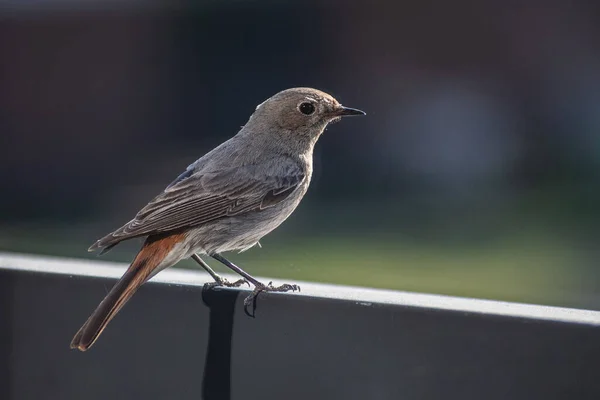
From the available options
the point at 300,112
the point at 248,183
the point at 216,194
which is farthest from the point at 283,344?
the point at 300,112

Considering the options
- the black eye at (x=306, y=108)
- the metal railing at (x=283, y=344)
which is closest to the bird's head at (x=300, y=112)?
the black eye at (x=306, y=108)

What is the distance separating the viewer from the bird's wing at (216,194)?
160 inches

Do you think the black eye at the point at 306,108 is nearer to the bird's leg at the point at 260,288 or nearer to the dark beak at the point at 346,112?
the dark beak at the point at 346,112

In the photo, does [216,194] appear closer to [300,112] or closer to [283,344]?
[300,112]

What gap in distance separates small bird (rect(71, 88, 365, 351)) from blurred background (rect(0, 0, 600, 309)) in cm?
780

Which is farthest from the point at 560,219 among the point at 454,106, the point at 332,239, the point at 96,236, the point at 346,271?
the point at 96,236

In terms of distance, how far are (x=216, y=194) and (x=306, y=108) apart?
0.77 m

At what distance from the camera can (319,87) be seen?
1372 centimetres

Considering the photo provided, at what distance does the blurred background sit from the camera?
13688 mm

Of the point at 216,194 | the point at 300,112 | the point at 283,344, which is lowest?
the point at 283,344

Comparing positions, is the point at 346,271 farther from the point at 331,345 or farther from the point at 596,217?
the point at 331,345

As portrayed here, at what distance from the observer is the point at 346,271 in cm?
1011

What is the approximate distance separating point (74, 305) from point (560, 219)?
37.0 feet

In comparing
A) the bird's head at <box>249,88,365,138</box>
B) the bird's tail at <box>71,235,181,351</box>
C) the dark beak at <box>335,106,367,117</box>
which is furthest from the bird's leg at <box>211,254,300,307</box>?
the dark beak at <box>335,106,367,117</box>
